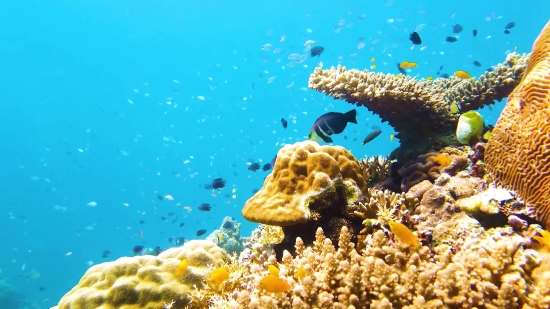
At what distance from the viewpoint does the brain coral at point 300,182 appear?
151 inches

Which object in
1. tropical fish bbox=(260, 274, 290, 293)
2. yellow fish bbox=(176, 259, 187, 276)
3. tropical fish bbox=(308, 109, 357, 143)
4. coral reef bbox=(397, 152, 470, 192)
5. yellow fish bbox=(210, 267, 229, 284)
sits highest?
tropical fish bbox=(308, 109, 357, 143)

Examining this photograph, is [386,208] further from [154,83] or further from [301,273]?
[154,83]

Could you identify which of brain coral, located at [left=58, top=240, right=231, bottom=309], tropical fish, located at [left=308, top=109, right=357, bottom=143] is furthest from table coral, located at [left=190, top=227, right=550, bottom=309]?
tropical fish, located at [left=308, top=109, right=357, bottom=143]

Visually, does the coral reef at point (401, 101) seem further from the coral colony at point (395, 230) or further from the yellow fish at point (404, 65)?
the yellow fish at point (404, 65)

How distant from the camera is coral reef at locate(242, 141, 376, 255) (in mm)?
3867

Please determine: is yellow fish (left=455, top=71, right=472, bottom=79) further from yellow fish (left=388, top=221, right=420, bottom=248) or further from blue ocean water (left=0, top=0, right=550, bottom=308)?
blue ocean water (left=0, top=0, right=550, bottom=308)

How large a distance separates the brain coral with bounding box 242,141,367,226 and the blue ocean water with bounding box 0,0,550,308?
73746mm

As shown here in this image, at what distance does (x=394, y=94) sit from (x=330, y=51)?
89019 mm

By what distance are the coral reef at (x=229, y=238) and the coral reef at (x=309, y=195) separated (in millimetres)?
7269

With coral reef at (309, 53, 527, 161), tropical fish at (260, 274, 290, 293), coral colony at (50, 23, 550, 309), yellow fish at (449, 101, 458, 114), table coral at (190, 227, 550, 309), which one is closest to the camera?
table coral at (190, 227, 550, 309)

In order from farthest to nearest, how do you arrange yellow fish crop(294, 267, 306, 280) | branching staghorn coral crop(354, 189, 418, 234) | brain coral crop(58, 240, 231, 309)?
1. brain coral crop(58, 240, 231, 309)
2. branching staghorn coral crop(354, 189, 418, 234)
3. yellow fish crop(294, 267, 306, 280)

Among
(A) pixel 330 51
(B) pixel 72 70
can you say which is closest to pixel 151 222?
(B) pixel 72 70

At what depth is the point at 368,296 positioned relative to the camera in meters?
2.55

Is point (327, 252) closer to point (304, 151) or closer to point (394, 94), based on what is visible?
point (304, 151)
